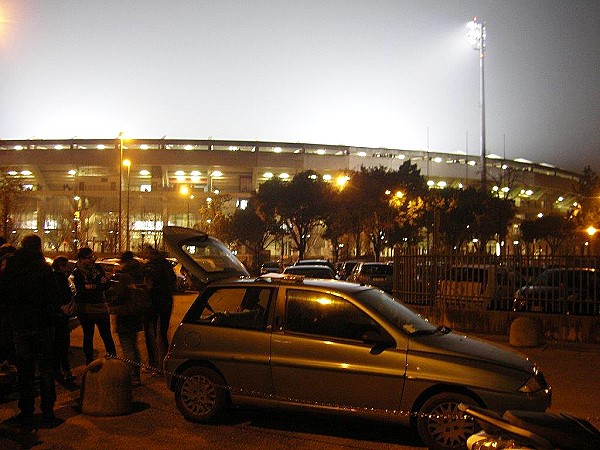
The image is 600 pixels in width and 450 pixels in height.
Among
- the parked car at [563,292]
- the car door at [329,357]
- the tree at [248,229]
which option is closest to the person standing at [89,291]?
the car door at [329,357]

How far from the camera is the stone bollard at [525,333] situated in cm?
1432

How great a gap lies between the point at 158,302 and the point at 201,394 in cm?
290

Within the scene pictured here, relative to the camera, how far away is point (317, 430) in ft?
24.8

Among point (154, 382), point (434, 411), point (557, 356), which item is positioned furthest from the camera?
point (557, 356)

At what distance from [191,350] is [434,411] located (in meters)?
2.66

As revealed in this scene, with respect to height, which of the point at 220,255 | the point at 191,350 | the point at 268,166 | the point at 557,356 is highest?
the point at 268,166

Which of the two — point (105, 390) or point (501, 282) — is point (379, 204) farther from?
point (105, 390)

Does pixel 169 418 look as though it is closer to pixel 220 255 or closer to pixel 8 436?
pixel 8 436

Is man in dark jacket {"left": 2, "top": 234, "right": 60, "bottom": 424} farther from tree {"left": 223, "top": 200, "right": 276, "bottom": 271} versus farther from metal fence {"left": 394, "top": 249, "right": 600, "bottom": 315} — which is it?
tree {"left": 223, "top": 200, "right": 276, "bottom": 271}

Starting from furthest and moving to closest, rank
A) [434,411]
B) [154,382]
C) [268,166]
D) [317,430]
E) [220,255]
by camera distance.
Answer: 1. [268,166]
2. [220,255]
3. [154,382]
4. [317,430]
5. [434,411]

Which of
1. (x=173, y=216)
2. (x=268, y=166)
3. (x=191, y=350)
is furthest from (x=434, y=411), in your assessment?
(x=268, y=166)

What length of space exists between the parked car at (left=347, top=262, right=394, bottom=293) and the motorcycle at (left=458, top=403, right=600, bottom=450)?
2141 cm

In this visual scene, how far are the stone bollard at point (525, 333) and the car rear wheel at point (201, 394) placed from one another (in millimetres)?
8485

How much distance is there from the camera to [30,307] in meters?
7.26
